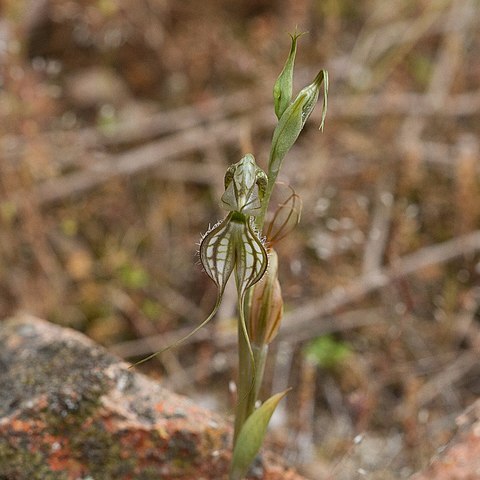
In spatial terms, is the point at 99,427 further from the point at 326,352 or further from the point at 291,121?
the point at 326,352

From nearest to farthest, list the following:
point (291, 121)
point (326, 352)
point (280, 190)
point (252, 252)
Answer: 1. point (252, 252)
2. point (291, 121)
3. point (326, 352)
4. point (280, 190)

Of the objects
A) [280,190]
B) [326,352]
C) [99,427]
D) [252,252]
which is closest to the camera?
[252,252]

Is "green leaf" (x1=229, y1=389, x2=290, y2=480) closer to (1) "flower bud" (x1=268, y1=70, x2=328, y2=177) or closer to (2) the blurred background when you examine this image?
(1) "flower bud" (x1=268, y1=70, x2=328, y2=177)

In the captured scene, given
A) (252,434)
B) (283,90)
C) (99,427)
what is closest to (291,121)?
(283,90)

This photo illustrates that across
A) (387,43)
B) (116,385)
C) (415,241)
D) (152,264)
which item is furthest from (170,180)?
(116,385)

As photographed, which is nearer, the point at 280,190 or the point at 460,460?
the point at 460,460

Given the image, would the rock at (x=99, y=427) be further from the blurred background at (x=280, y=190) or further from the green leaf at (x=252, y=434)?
the blurred background at (x=280, y=190)

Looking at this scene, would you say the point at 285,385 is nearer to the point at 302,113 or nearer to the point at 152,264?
the point at 152,264

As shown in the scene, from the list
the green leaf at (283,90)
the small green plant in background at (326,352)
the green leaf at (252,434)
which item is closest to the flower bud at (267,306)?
the green leaf at (252,434)
